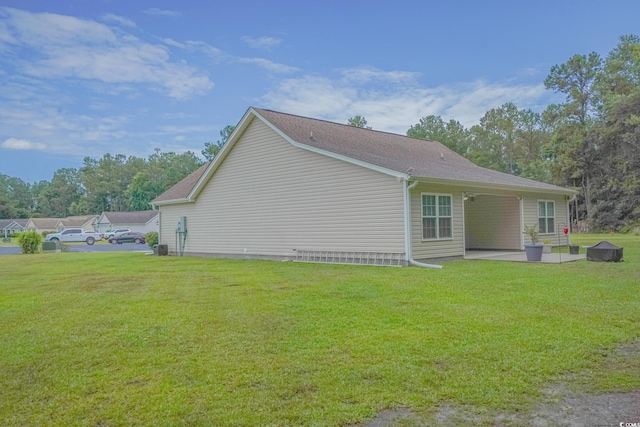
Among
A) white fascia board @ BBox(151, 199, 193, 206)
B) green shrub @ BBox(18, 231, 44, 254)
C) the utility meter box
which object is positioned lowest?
green shrub @ BBox(18, 231, 44, 254)

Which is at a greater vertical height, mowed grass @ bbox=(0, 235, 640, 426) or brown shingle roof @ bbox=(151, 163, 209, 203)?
brown shingle roof @ bbox=(151, 163, 209, 203)

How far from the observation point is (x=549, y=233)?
17391 mm

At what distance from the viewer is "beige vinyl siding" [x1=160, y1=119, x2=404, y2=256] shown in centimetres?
1247

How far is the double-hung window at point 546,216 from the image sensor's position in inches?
671

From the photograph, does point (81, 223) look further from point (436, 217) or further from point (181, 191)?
point (436, 217)

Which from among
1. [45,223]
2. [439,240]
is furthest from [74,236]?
[439,240]

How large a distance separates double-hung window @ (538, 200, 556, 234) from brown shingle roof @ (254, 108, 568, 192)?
2.27ft

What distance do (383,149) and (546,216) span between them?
270 inches

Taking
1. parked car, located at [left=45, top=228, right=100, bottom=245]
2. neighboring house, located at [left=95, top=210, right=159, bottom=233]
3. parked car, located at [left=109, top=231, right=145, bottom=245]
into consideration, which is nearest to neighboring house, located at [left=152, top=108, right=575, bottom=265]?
parked car, located at [left=109, top=231, right=145, bottom=245]

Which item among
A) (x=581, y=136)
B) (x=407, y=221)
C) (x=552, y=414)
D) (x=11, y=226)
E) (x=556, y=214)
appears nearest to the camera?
(x=552, y=414)

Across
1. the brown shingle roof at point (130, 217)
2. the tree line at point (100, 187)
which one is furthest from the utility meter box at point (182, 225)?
the tree line at point (100, 187)

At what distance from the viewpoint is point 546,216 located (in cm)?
1736

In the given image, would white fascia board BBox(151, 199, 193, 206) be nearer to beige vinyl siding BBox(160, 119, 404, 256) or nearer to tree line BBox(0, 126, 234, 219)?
beige vinyl siding BBox(160, 119, 404, 256)

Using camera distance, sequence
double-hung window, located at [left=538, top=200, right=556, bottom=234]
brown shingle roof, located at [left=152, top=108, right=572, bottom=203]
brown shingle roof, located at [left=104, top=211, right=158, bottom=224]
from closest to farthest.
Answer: brown shingle roof, located at [left=152, top=108, right=572, bottom=203], double-hung window, located at [left=538, top=200, right=556, bottom=234], brown shingle roof, located at [left=104, top=211, right=158, bottom=224]
